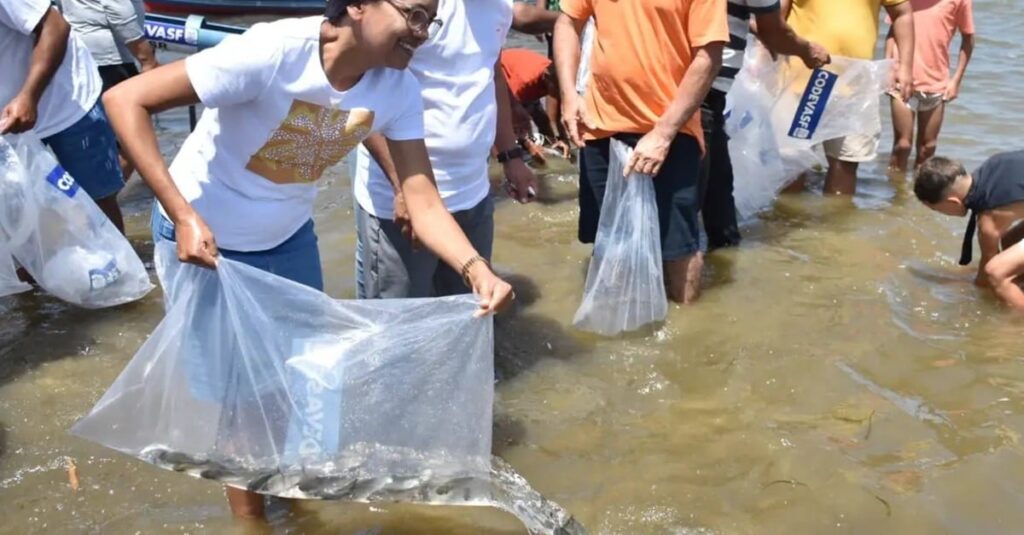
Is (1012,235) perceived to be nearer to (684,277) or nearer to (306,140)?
(684,277)

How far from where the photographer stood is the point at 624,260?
12.7ft

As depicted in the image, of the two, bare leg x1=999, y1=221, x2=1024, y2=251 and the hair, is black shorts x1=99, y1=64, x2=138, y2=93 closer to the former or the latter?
the hair

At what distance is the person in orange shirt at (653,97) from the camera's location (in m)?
3.67

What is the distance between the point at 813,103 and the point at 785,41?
2.16 feet

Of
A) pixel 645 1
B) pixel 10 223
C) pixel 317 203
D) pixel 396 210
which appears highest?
pixel 645 1

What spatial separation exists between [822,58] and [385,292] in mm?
2507

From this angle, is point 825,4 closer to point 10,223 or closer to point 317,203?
point 317,203

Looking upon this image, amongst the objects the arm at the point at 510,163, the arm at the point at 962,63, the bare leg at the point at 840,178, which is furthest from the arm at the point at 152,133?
the arm at the point at 962,63

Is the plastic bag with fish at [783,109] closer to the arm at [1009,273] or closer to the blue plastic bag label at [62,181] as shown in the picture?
the arm at [1009,273]

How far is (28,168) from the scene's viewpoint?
146 inches

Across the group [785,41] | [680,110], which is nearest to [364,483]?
[680,110]

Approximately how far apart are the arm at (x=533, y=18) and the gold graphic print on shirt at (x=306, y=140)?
2.34 meters

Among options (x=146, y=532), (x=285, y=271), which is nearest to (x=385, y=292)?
(x=285, y=271)

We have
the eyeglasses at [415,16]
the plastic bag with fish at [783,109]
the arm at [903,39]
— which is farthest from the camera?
the arm at [903,39]
